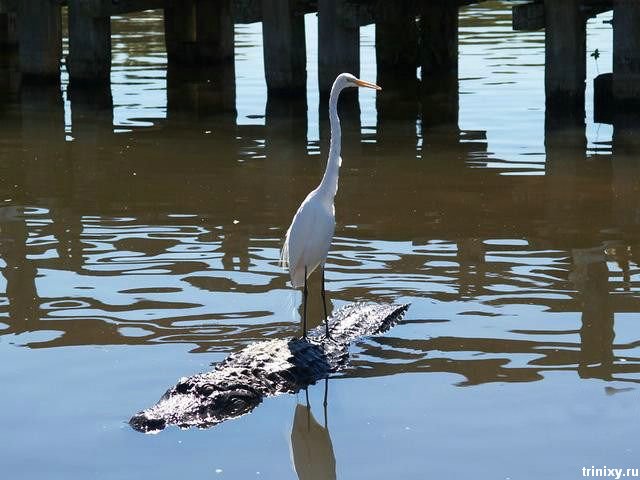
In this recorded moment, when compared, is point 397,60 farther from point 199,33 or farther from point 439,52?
point 199,33

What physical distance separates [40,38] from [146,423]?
1304 centimetres

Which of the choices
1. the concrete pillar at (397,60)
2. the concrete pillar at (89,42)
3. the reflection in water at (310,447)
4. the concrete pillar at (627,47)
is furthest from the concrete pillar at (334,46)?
the reflection in water at (310,447)

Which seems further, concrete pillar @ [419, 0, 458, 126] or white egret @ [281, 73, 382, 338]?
concrete pillar @ [419, 0, 458, 126]

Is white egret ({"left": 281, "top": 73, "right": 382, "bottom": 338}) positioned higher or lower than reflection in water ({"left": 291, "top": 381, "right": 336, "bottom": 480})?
higher

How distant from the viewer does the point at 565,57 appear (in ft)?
52.6

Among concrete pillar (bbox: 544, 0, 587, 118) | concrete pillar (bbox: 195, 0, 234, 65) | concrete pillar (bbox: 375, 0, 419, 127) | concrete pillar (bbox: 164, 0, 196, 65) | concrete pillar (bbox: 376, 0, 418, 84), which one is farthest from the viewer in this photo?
concrete pillar (bbox: 164, 0, 196, 65)

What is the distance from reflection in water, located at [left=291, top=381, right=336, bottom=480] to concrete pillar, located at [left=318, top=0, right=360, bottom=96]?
10206 mm

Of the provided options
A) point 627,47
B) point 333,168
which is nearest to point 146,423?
point 333,168

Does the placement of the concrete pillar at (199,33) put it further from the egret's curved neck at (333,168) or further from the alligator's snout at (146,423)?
the alligator's snout at (146,423)

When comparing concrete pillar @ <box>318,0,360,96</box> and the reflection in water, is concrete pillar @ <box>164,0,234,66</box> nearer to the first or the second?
concrete pillar @ <box>318,0,360,96</box>

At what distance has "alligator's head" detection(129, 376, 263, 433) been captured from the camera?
7.07 meters

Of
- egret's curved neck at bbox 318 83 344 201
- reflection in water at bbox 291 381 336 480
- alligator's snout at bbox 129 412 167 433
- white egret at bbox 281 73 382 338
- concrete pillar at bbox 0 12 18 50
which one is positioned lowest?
reflection in water at bbox 291 381 336 480

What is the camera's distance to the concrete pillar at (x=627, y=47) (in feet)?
50.6

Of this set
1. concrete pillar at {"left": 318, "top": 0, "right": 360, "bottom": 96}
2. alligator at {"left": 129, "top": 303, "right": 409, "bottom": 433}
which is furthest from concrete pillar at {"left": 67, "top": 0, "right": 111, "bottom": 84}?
alligator at {"left": 129, "top": 303, "right": 409, "bottom": 433}
